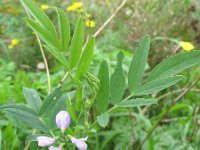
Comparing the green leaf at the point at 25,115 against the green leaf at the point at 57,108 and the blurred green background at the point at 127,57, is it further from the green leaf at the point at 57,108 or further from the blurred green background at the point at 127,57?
the blurred green background at the point at 127,57

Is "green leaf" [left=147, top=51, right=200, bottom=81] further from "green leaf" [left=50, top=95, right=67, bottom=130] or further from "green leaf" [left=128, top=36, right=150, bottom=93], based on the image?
"green leaf" [left=50, top=95, right=67, bottom=130]

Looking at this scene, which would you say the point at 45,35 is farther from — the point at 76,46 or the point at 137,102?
the point at 137,102

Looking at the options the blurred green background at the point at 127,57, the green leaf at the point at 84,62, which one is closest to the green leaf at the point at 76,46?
the green leaf at the point at 84,62

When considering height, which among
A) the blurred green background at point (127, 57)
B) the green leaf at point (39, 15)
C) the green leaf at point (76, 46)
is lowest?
the blurred green background at point (127, 57)

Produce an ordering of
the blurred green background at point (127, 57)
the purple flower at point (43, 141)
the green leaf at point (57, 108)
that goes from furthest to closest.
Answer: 1. the blurred green background at point (127, 57)
2. the green leaf at point (57, 108)
3. the purple flower at point (43, 141)

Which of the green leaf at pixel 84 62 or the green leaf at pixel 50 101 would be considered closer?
the green leaf at pixel 84 62

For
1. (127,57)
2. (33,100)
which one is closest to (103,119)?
(33,100)

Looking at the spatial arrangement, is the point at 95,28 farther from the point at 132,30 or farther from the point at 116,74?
the point at 116,74
